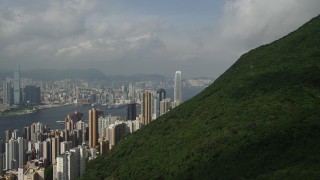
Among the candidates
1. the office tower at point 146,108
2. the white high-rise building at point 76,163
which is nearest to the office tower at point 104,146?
the white high-rise building at point 76,163

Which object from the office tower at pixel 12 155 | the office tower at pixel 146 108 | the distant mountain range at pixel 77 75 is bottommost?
the office tower at pixel 12 155

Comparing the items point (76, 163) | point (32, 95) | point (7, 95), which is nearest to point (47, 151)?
point (76, 163)

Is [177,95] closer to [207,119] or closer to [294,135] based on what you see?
[207,119]

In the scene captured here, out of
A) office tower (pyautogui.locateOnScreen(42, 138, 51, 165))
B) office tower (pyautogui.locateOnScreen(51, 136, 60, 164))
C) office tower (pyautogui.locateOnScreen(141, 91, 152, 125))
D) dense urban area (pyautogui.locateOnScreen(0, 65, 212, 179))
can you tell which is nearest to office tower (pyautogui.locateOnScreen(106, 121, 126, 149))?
dense urban area (pyautogui.locateOnScreen(0, 65, 212, 179))

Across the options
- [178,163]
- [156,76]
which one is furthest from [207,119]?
[156,76]

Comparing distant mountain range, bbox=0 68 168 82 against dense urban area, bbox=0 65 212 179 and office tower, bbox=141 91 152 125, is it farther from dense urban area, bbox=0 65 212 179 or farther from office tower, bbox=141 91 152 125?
office tower, bbox=141 91 152 125

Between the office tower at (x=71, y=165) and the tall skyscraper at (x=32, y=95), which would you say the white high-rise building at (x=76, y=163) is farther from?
the tall skyscraper at (x=32, y=95)
